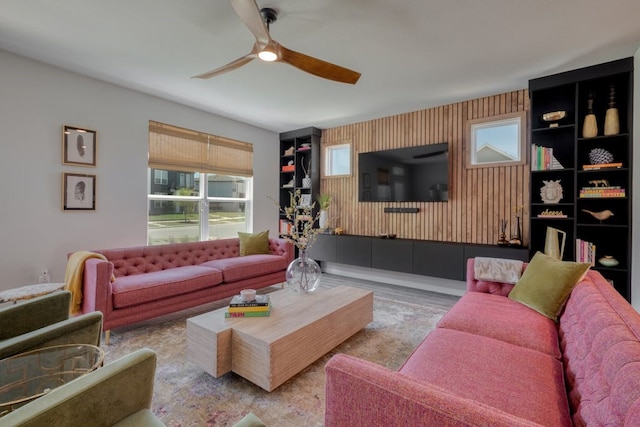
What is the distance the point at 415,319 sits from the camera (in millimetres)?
3193

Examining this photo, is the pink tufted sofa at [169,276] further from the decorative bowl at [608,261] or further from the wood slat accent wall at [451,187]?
the decorative bowl at [608,261]

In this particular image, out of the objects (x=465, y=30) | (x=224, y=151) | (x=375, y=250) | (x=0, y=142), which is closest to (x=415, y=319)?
(x=375, y=250)

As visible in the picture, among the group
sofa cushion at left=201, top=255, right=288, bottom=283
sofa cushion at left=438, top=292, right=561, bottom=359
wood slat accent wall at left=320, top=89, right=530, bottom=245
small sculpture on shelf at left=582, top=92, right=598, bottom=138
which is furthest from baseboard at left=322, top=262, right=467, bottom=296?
small sculpture on shelf at left=582, top=92, right=598, bottom=138

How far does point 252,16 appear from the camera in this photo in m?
1.83

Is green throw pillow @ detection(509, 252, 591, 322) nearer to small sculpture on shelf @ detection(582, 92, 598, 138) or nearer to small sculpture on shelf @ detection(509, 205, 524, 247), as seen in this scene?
small sculpture on shelf @ detection(509, 205, 524, 247)

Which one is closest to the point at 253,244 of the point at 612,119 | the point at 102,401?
the point at 102,401

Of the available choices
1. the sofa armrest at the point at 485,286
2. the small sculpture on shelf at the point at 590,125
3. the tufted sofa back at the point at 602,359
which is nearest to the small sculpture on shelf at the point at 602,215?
the small sculpture on shelf at the point at 590,125

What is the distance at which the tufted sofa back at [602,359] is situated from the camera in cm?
77

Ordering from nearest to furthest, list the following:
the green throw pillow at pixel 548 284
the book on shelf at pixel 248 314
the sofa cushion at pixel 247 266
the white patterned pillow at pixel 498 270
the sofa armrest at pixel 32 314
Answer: the sofa armrest at pixel 32 314 < the green throw pillow at pixel 548 284 < the book on shelf at pixel 248 314 < the white patterned pillow at pixel 498 270 < the sofa cushion at pixel 247 266

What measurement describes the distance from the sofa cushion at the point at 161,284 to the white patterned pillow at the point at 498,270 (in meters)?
2.72

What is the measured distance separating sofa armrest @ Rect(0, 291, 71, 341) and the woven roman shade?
2686mm

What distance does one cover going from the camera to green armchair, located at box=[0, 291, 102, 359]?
54.7 inches

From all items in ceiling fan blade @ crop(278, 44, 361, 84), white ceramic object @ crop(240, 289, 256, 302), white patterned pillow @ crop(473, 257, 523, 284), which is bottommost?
white ceramic object @ crop(240, 289, 256, 302)

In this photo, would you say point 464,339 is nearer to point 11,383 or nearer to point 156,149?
point 11,383
